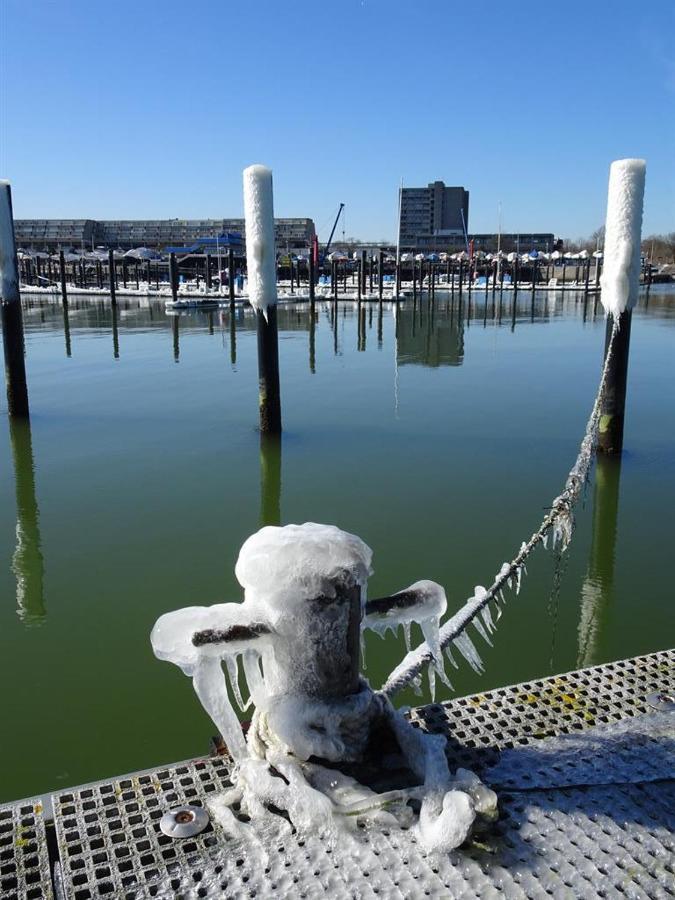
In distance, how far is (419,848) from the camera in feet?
8.27

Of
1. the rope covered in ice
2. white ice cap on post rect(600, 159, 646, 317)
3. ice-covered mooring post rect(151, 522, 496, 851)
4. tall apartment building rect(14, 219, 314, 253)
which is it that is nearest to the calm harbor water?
the rope covered in ice

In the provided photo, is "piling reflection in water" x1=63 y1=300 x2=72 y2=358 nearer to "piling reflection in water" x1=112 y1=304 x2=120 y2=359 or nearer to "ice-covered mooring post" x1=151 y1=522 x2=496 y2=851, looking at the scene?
"piling reflection in water" x1=112 y1=304 x2=120 y2=359

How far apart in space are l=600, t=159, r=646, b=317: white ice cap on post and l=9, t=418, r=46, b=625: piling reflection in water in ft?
23.0

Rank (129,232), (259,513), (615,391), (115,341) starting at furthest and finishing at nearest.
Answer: (129,232)
(115,341)
(615,391)
(259,513)

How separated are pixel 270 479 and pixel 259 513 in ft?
4.02

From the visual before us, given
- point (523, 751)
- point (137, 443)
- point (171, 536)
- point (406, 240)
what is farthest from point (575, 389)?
point (406, 240)

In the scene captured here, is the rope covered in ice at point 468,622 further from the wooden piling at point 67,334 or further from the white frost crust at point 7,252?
the wooden piling at point 67,334

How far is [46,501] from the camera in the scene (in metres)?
8.67

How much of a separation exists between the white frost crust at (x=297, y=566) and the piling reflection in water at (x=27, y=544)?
3829 millimetres

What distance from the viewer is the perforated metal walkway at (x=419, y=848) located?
2.41 metres

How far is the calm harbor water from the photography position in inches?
191

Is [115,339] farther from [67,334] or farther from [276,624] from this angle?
[276,624]

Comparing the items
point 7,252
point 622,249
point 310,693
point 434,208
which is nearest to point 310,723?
point 310,693

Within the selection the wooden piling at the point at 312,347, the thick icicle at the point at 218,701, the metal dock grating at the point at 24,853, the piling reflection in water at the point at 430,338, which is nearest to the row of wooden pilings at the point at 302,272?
the piling reflection in water at the point at 430,338
